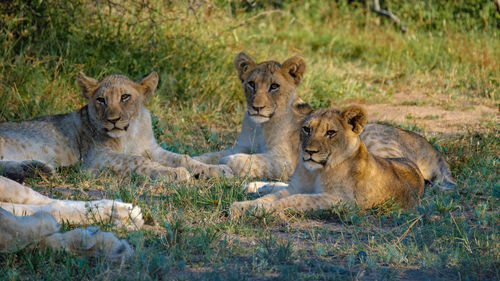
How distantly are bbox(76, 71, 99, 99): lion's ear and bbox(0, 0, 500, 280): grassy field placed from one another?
2.38 ft

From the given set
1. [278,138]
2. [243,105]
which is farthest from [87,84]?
[243,105]

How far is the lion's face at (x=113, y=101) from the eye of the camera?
218 inches

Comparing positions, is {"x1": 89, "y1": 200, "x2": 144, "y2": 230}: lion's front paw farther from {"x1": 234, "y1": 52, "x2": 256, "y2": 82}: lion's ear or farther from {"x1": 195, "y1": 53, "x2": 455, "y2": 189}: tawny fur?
{"x1": 234, "y1": 52, "x2": 256, "y2": 82}: lion's ear

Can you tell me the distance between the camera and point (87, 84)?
18.6 feet

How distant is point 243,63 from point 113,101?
1182 millimetres

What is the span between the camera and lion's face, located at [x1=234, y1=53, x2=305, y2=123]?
5719 mm

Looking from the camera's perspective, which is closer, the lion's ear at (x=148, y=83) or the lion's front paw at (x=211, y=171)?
the lion's front paw at (x=211, y=171)

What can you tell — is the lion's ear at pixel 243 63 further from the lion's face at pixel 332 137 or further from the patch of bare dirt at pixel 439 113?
the patch of bare dirt at pixel 439 113

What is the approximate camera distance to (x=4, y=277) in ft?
9.94

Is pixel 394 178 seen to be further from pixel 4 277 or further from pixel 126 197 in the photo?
pixel 4 277

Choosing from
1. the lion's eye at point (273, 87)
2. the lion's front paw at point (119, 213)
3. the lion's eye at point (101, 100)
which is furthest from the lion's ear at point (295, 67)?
the lion's front paw at point (119, 213)

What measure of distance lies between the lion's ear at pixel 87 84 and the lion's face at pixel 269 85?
48.6 inches

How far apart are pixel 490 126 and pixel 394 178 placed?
272cm

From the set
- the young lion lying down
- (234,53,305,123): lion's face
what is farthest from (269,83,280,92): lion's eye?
the young lion lying down
